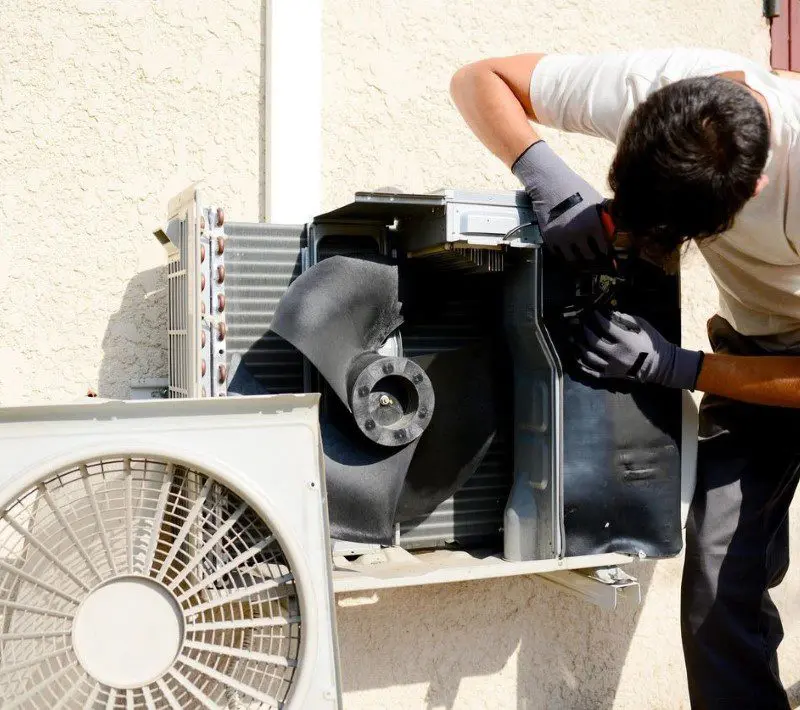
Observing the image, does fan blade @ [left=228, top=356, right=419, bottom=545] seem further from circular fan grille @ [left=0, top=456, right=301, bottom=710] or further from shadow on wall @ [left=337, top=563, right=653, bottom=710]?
shadow on wall @ [left=337, top=563, right=653, bottom=710]

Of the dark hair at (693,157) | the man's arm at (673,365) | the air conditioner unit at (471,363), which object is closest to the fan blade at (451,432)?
the air conditioner unit at (471,363)

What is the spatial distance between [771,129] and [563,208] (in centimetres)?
43

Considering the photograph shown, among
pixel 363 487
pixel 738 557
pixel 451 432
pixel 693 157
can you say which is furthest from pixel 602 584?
pixel 693 157

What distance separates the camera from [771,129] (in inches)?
70.8

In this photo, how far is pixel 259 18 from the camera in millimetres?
2430

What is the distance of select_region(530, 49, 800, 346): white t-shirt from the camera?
6.01 ft

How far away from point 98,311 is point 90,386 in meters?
0.19

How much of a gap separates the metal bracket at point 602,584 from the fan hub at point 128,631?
1102mm

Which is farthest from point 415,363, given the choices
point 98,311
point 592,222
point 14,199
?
point 14,199

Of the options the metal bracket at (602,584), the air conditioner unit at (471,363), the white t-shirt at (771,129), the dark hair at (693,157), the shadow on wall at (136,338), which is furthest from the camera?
the shadow on wall at (136,338)

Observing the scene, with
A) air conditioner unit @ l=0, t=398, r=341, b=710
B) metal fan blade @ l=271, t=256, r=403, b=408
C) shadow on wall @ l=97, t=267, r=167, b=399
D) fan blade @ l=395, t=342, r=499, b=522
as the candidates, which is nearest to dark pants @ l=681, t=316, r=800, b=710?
fan blade @ l=395, t=342, r=499, b=522

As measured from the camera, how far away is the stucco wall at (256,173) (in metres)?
2.25

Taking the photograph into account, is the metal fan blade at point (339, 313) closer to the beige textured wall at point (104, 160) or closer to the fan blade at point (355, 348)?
the fan blade at point (355, 348)

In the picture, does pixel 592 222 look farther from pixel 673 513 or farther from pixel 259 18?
pixel 259 18
